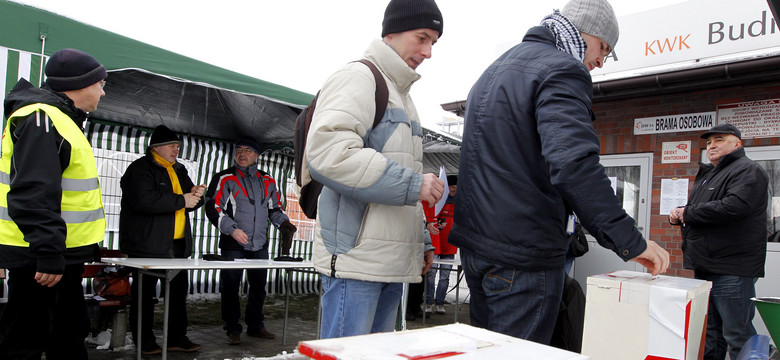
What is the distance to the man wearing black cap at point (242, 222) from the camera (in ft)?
17.0

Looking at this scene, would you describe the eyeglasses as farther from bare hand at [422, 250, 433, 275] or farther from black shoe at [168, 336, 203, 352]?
bare hand at [422, 250, 433, 275]

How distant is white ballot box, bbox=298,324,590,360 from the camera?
3.10 ft

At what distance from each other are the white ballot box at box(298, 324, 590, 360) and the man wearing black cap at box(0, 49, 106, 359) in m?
1.99

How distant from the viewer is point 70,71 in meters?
2.84

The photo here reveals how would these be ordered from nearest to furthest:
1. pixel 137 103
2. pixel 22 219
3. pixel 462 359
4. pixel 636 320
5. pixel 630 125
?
pixel 462 359
pixel 636 320
pixel 22 219
pixel 137 103
pixel 630 125

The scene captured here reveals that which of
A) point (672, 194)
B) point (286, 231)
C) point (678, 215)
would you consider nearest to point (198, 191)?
point (286, 231)

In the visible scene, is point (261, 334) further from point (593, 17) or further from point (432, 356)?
point (432, 356)

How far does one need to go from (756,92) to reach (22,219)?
660 centimetres

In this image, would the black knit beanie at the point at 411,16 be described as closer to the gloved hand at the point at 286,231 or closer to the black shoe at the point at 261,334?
the gloved hand at the point at 286,231

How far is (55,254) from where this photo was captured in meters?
2.41

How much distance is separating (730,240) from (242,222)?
4206 mm

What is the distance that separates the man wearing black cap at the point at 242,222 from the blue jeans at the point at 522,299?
145 inches

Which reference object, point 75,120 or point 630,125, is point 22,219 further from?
point 630,125

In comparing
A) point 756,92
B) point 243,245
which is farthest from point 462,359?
point 756,92
